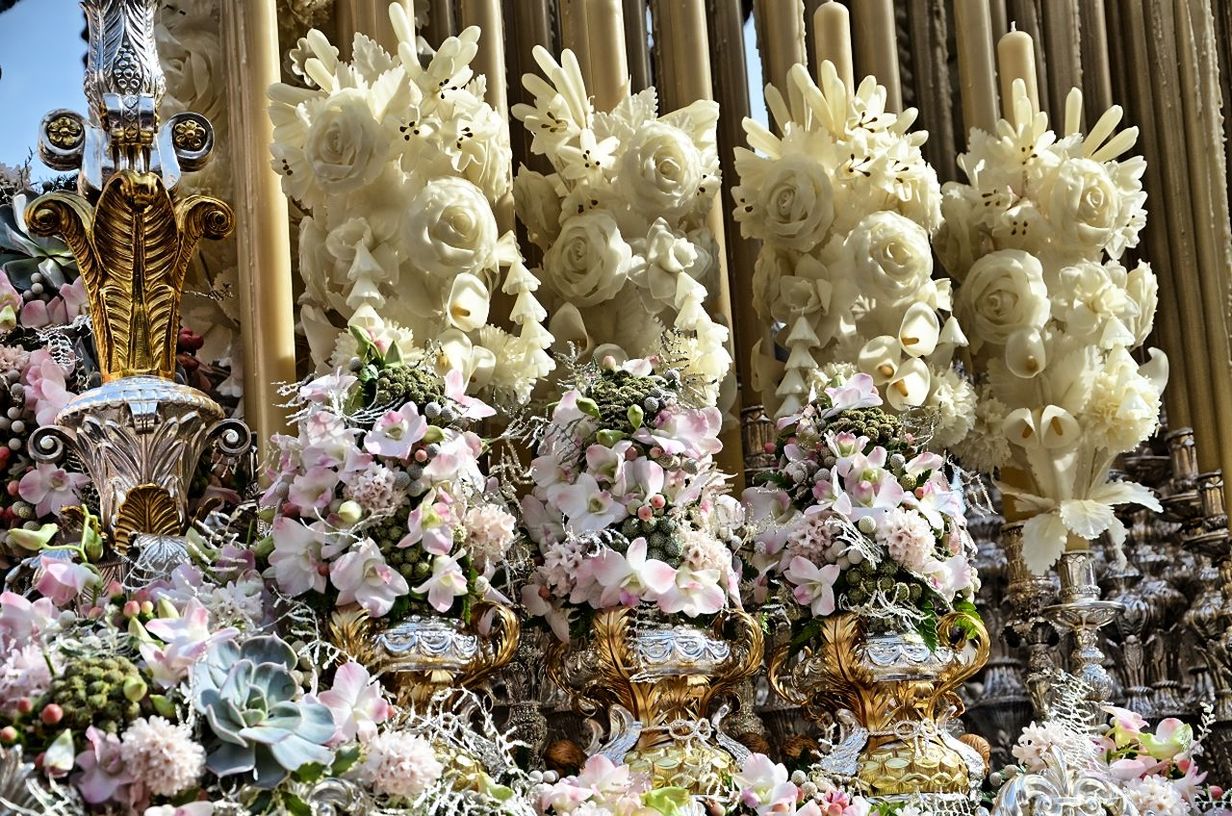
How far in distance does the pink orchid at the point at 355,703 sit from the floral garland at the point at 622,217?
2.18 ft

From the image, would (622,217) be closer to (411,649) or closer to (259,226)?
(259,226)

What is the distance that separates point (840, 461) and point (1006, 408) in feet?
1.47

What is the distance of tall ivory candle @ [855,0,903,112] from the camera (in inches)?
104

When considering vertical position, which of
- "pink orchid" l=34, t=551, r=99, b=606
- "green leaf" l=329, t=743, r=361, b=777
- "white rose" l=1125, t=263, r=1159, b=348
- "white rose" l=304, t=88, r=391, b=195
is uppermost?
"white rose" l=304, t=88, r=391, b=195

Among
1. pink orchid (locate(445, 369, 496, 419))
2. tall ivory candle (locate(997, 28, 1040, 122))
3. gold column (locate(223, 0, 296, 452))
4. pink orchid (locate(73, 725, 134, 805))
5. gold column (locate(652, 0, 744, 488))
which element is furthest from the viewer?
tall ivory candle (locate(997, 28, 1040, 122))

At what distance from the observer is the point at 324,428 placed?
1735 mm

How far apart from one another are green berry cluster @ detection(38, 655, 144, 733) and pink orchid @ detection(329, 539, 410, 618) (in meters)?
0.32

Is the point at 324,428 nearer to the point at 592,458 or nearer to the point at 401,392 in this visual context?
Result: the point at 401,392

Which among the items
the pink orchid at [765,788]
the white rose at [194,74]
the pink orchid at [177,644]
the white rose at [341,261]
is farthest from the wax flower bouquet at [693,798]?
the white rose at [194,74]

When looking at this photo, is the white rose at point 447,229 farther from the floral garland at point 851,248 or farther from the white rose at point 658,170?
the floral garland at point 851,248

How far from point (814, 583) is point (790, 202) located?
504 millimetres

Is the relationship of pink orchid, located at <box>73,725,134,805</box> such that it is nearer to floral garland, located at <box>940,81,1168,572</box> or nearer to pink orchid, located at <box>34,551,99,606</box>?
pink orchid, located at <box>34,551,99,606</box>

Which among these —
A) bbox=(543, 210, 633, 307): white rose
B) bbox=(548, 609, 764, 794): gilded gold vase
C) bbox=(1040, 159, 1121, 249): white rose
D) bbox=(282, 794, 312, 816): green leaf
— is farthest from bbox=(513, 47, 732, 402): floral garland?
bbox=(282, 794, 312, 816): green leaf

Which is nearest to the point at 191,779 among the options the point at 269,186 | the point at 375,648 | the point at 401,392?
the point at 375,648
